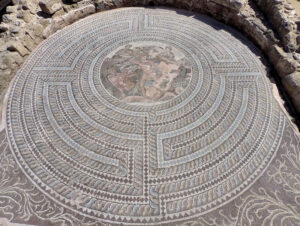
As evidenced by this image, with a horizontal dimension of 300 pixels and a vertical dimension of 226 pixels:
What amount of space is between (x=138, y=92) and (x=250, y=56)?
2895 millimetres

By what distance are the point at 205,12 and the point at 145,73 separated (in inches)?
124

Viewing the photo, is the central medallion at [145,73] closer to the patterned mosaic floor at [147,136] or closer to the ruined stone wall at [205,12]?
the patterned mosaic floor at [147,136]

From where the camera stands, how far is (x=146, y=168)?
358 centimetres

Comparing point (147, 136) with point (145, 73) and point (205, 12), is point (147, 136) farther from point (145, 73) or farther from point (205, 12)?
point (205, 12)

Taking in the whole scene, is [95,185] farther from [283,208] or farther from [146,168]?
[283,208]

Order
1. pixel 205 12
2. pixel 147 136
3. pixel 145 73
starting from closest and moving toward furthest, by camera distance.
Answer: pixel 147 136
pixel 145 73
pixel 205 12

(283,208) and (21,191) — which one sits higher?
(283,208)

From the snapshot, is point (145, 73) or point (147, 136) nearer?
point (147, 136)

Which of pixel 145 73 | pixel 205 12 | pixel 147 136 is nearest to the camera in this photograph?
pixel 147 136

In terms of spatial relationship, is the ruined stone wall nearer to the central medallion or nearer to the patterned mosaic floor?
the patterned mosaic floor

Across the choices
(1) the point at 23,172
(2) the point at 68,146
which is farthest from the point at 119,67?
(1) the point at 23,172

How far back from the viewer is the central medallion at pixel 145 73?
15.0 ft

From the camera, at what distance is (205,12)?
655 centimetres

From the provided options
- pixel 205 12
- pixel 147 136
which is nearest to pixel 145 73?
pixel 147 136
